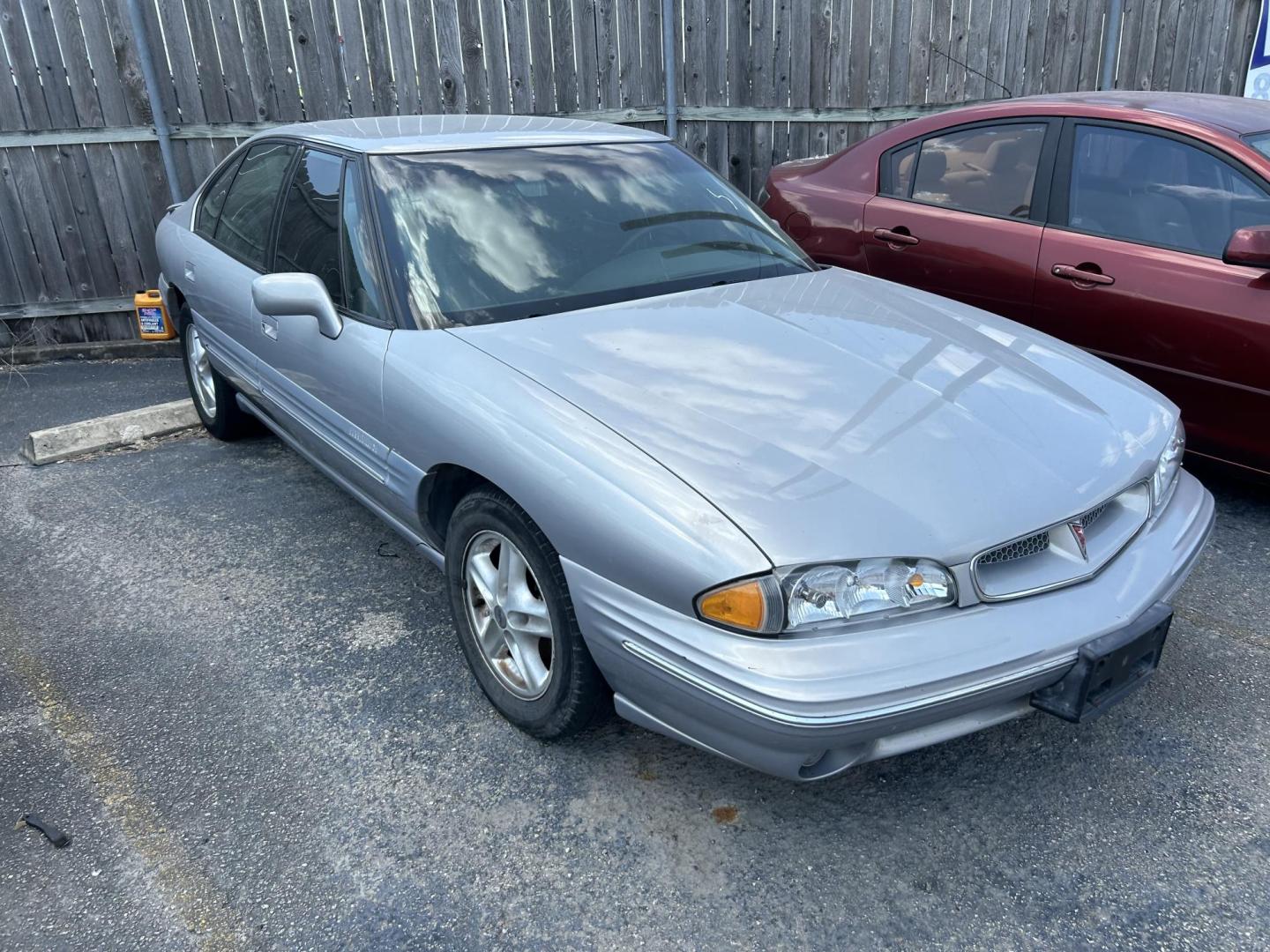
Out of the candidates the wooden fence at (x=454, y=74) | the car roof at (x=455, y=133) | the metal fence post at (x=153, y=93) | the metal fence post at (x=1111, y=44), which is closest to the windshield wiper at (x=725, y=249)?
the car roof at (x=455, y=133)

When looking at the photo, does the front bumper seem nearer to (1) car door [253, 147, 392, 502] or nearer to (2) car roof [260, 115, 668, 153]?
(1) car door [253, 147, 392, 502]

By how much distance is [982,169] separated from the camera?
14.7ft

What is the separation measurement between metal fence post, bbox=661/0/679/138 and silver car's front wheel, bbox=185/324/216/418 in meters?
3.48

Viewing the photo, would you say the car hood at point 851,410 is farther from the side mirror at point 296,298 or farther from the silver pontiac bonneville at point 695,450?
the side mirror at point 296,298

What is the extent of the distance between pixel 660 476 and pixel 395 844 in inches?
43.8

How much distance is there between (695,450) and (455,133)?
187 cm

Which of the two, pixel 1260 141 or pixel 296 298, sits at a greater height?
pixel 1260 141

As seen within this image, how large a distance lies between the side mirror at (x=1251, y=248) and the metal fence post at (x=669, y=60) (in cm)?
407

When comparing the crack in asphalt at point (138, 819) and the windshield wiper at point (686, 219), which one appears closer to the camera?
the crack in asphalt at point (138, 819)

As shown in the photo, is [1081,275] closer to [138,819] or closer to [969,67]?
[138,819]

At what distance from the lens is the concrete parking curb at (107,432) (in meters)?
4.94

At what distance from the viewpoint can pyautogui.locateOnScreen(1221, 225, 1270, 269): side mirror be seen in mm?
3414

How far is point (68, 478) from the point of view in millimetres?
4719

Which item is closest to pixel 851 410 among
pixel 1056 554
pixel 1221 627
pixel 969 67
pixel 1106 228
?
pixel 1056 554
